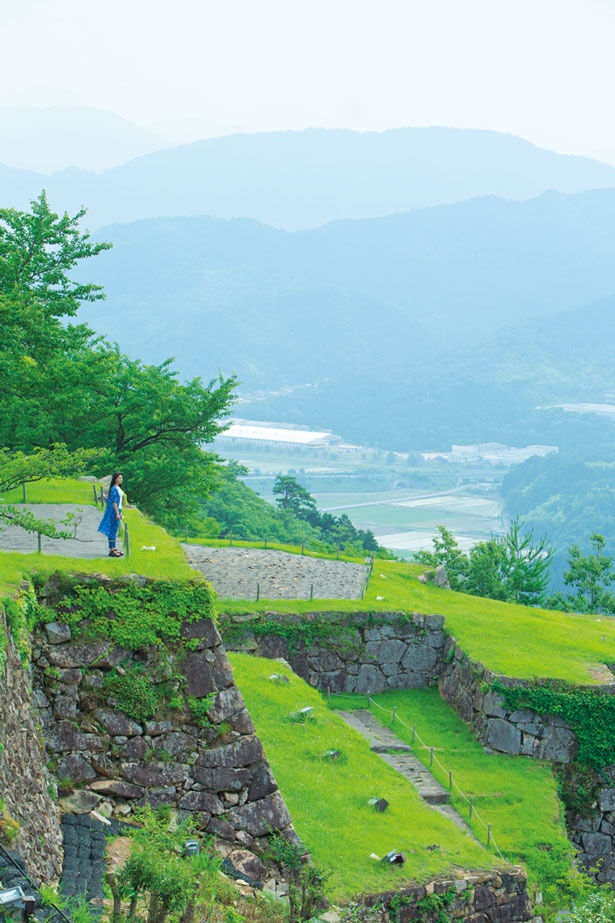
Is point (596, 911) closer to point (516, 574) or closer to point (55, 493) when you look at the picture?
point (55, 493)

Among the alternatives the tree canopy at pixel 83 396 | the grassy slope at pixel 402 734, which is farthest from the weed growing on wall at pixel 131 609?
the tree canopy at pixel 83 396

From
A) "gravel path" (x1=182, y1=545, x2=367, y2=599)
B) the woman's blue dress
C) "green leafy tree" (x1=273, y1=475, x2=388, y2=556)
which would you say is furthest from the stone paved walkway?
"green leafy tree" (x1=273, y1=475, x2=388, y2=556)

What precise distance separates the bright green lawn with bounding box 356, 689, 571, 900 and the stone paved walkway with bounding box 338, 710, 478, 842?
0.19 metres

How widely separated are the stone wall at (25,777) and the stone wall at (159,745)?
48 centimetres

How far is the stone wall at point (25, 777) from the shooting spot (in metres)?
9.93

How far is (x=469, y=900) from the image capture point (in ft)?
45.1

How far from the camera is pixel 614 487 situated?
147000 mm

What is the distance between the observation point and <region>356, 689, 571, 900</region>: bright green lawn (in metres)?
16.4

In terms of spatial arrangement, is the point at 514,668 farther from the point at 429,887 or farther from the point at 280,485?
the point at 280,485

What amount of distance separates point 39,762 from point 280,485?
171ft

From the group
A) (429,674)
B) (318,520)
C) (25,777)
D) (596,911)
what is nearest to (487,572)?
(429,674)

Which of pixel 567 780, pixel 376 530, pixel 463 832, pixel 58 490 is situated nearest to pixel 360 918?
pixel 463 832

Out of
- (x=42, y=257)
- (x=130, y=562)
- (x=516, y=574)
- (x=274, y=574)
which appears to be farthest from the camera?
(x=516, y=574)

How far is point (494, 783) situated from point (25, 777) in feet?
33.9
